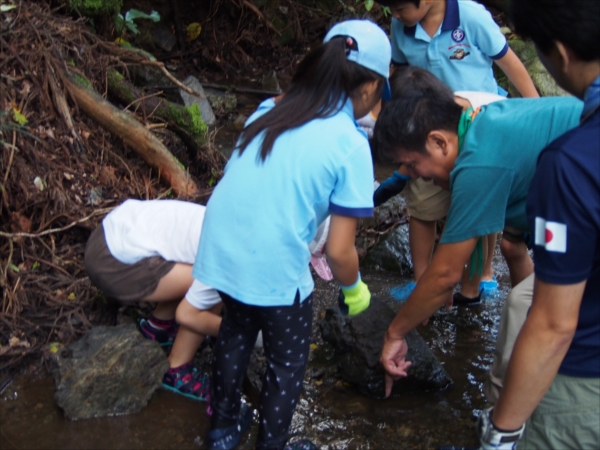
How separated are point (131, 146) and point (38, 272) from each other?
4.18 ft

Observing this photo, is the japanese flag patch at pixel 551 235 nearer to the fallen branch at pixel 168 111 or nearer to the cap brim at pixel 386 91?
the cap brim at pixel 386 91

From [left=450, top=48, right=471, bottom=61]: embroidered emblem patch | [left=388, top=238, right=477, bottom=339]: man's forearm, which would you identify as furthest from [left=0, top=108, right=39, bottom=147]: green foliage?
[left=450, top=48, right=471, bottom=61]: embroidered emblem patch

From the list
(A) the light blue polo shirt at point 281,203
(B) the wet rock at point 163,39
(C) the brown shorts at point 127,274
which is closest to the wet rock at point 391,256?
(C) the brown shorts at point 127,274

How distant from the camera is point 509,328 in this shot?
232cm

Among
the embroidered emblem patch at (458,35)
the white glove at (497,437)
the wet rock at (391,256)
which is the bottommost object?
the wet rock at (391,256)

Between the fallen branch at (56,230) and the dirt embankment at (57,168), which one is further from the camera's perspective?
the fallen branch at (56,230)

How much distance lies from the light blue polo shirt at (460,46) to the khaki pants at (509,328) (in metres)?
1.64

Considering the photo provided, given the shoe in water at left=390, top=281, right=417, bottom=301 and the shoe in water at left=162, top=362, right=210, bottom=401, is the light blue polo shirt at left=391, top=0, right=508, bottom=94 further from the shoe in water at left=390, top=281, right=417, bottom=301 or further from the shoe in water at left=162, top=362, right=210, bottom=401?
the shoe in water at left=162, top=362, right=210, bottom=401

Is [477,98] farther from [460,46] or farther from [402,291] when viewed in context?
[402,291]

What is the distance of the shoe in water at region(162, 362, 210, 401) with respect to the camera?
2.91 m

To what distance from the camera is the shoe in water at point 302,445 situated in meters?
2.60

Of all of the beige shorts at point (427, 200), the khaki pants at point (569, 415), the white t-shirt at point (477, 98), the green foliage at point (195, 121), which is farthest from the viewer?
the green foliage at point (195, 121)

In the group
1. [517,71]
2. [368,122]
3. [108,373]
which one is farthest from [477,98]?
[108,373]

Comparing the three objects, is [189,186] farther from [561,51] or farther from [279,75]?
[279,75]
